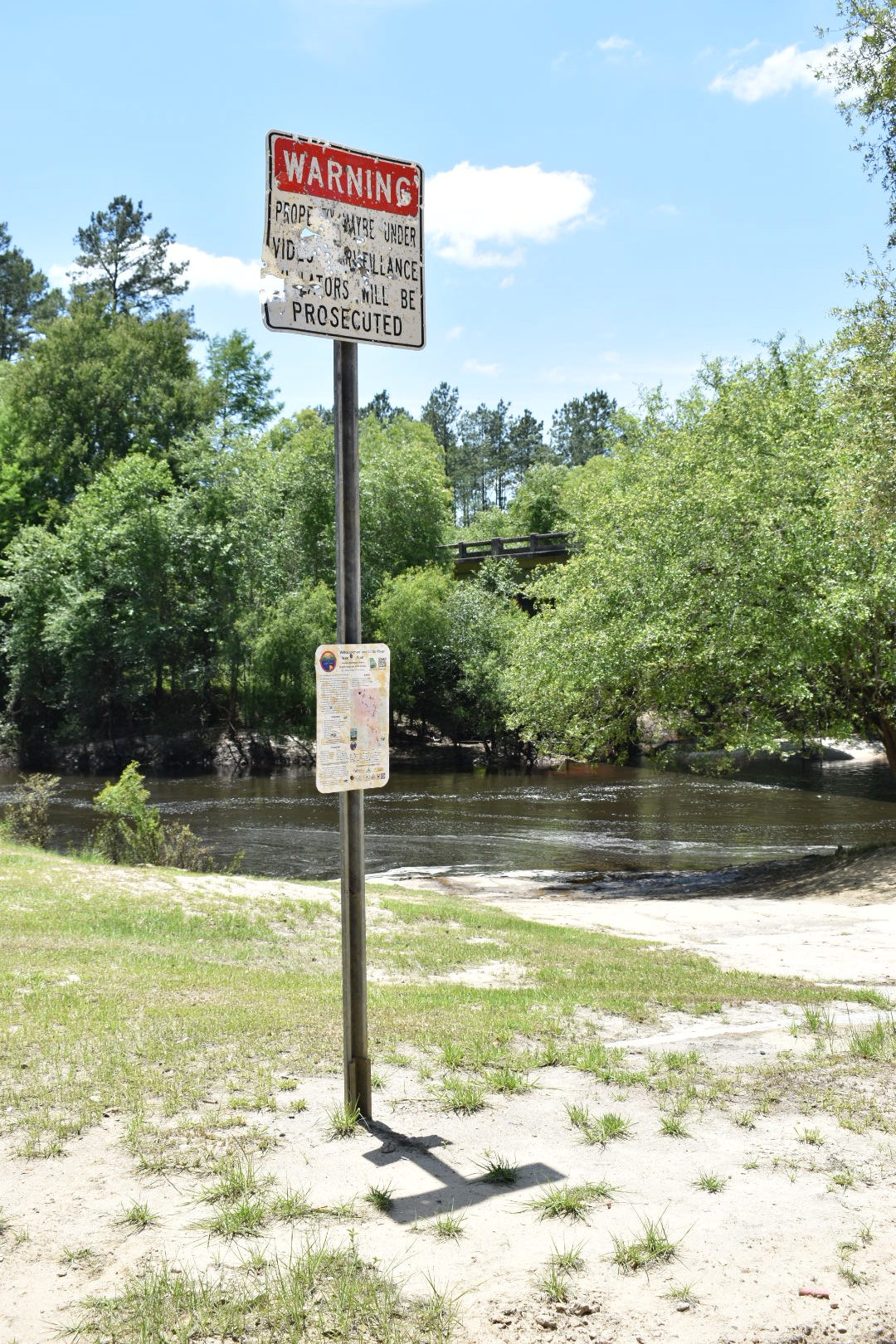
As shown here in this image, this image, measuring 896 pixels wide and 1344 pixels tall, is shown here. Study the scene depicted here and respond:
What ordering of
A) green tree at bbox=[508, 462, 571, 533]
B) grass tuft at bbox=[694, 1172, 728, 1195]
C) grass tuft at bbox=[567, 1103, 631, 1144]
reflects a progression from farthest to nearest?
green tree at bbox=[508, 462, 571, 533] < grass tuft at bbox=[567, 1103, 631, 1144] < grass tuft at bbox=[694, 1172, 728, 1195]

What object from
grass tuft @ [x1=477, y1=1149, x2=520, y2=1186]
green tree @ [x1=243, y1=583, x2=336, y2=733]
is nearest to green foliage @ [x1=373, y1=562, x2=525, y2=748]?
green tree @ [x1=243, y1=583, x2=336, y2=733]

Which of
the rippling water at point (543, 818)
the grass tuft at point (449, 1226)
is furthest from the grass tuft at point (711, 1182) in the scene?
the rippling water at point (543, 818)

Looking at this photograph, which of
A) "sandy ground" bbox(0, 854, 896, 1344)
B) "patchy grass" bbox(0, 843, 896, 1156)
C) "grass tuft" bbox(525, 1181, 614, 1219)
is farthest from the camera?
"patchy grass" bbox(0, 843, 896, 1156)

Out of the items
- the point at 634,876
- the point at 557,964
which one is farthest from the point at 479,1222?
the point at 634,876

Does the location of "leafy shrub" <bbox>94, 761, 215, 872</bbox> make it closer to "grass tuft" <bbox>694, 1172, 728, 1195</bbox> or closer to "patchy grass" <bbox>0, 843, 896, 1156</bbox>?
"patchy grass" <bbox>0, 843, 896, 1156</bbox>

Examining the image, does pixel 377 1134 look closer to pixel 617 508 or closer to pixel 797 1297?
pixel 797 1297

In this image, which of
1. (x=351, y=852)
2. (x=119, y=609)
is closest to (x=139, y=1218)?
(x=351, y=852)

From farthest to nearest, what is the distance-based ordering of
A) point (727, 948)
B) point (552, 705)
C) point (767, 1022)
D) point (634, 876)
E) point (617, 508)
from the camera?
point (617, 508) < point (552, 705) < point (634, 876) < point (727, 948) < point (767, 1022)

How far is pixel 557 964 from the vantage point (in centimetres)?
1012

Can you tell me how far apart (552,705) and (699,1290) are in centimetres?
1861

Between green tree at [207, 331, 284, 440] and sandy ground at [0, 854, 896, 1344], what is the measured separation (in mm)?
53507

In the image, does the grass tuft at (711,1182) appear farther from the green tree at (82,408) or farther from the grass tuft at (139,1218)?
the green tree at (82,408)

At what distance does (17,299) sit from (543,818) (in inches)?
2542

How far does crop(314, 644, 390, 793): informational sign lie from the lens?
5047 millimetres
